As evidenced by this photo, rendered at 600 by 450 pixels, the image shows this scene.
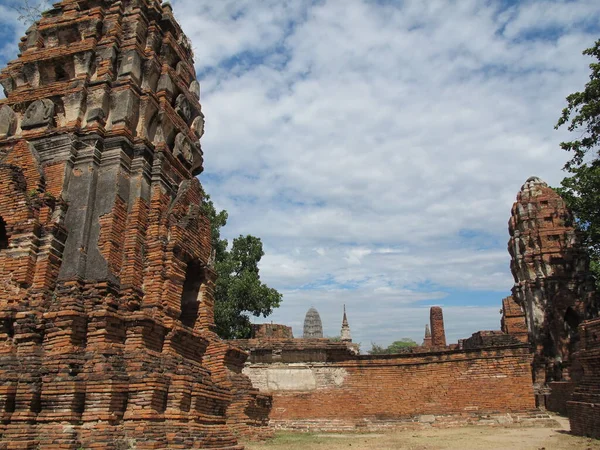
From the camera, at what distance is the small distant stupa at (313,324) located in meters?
62.4

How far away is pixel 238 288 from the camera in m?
25.0

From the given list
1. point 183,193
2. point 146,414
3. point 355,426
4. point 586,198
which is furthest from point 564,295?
point 146,414

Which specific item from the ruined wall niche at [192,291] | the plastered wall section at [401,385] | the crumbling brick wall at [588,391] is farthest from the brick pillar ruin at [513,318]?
the ruined wall niche at [192,291]

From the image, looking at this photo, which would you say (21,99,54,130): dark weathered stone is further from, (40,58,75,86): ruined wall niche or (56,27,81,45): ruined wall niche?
(56,27,81,45): ruined wall niche

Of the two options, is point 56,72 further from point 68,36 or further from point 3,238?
point 3,238

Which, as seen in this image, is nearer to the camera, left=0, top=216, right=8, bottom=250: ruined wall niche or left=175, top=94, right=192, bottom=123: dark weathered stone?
left=0, top=216, right=8, bottom=250: ruined wall niche

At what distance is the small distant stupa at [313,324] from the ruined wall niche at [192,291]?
5345 cm

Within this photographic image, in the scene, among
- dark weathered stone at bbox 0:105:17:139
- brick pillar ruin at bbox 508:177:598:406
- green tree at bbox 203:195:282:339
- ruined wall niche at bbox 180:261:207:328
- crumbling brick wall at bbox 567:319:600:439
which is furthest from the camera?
green tree at bbox 203:195:282:339

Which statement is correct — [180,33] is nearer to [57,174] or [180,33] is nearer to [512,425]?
[57,174]

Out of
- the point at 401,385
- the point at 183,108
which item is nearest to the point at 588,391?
the point at 401,385

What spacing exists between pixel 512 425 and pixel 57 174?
1319 centimetres

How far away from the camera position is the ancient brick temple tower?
→ 6402mm

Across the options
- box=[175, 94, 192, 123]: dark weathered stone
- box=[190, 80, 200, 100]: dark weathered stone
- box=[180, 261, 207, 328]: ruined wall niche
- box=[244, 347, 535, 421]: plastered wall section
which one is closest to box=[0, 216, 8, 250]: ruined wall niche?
box=[180, 261, 207, 328]: ruined wall niche

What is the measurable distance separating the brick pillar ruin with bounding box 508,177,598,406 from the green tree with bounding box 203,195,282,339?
11754mm
